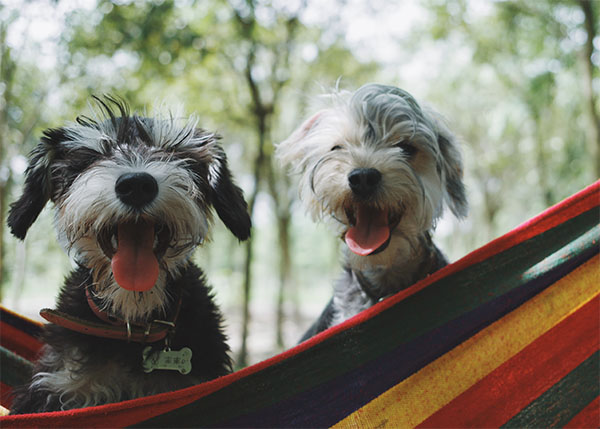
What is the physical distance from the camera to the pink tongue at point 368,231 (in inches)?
119

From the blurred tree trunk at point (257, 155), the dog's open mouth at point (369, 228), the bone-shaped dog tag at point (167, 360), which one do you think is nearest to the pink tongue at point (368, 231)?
the dog's open mouth at point (369, 228)

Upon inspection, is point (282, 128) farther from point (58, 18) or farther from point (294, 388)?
point (294, 388)

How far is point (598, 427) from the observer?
2.46 meters

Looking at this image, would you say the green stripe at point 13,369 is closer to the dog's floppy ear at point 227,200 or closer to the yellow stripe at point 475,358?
the dog's floppy ear at point 227,200

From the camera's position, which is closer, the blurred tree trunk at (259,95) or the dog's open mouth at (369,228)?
the dog's open mouth at (369,228)

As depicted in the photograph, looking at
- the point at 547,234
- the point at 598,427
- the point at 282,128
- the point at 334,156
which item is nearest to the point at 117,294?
the point at 334,156

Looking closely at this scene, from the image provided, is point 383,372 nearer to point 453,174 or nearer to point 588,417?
point 588,417

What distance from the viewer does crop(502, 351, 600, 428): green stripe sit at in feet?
7.80

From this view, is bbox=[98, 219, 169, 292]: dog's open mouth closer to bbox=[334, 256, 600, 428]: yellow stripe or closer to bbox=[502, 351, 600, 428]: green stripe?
bbox=[334, 256, 600, 428]: yellow stripe

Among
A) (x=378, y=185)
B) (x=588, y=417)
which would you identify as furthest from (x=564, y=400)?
(x=378, y=185)

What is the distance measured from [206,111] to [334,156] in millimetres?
11166

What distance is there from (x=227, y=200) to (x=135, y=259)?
61 cm

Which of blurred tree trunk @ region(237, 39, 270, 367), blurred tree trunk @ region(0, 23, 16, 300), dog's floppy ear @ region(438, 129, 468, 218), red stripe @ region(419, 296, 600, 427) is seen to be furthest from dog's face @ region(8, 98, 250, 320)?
blurred tree trunk @ region(0, 23, 16, 300)

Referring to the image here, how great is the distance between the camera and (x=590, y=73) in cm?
1032
